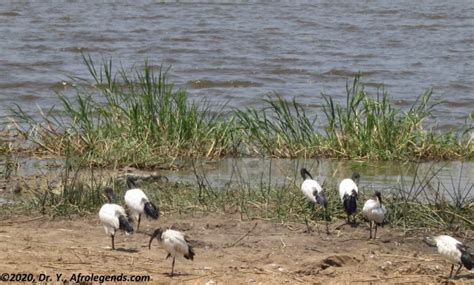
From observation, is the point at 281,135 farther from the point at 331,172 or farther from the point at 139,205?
the point at 139,205

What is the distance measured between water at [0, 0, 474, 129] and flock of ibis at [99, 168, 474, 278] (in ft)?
18.7

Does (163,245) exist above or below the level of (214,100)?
above

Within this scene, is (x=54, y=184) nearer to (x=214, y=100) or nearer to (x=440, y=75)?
(x=214, y=100)

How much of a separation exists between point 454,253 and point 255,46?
13299mm

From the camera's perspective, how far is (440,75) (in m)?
16.6

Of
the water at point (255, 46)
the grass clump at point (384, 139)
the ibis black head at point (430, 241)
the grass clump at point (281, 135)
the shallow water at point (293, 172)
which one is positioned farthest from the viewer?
the water at point (255, 46)

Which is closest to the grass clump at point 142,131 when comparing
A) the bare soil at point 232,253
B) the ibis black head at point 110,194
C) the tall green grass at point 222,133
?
the tall green grass at point 222,133

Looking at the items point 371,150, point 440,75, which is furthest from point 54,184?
point 440,75

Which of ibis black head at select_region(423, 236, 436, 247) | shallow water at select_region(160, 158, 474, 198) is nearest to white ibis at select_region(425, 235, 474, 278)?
ibis black head at select_region(423, 236, 436, 247)

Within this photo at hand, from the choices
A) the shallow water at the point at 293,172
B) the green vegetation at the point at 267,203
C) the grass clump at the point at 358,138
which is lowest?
the shallow water at the point at 293,172

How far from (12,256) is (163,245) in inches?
37.4

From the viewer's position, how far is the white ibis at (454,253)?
6379 millimetres

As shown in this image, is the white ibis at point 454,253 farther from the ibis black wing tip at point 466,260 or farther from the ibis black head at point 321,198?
the ibis black head at point 321,198

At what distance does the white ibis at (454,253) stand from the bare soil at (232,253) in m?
0.11
